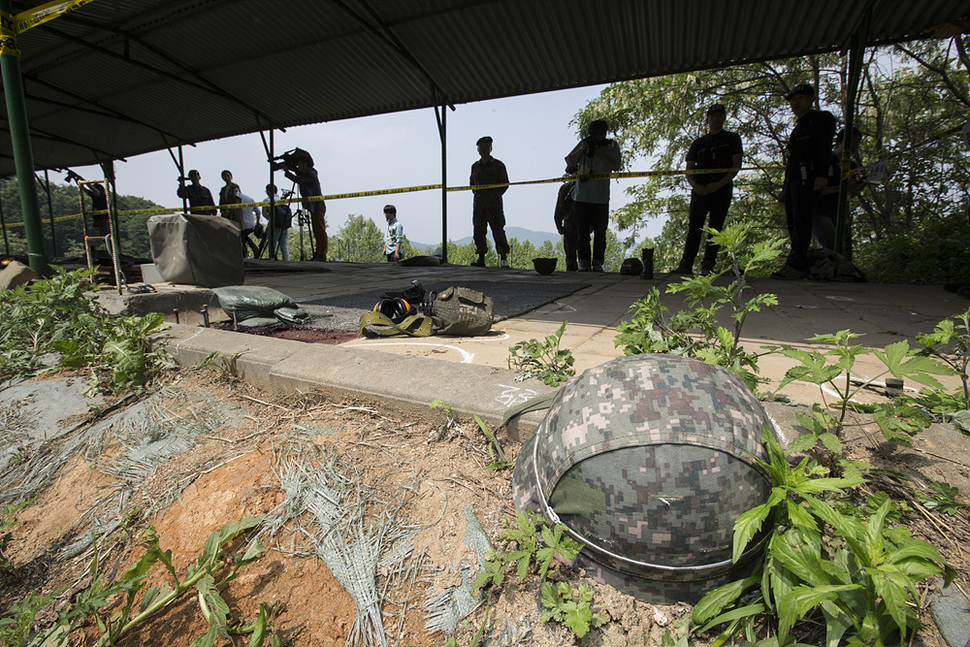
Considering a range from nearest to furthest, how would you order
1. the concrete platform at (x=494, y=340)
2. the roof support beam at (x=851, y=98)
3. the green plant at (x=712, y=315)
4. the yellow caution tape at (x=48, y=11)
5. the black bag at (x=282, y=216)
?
the green plant at (x=712, y=315) < the concrete platform at (x=494, y=340) < the yellow caution tape at (x=48, y=11) < the roof support beam at (x=851, y=98) < the black bag at (x=282, y=216)

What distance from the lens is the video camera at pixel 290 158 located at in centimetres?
930

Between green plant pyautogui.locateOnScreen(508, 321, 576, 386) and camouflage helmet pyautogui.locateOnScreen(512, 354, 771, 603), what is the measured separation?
0.67 m

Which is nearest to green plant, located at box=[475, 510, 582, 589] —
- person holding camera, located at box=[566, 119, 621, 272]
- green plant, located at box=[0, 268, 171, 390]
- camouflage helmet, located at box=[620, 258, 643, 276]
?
green plant, located at box=[0, 268, 171, 390]

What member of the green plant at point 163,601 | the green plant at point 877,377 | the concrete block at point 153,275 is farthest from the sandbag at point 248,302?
the green plant at point 877,377

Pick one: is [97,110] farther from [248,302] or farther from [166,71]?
[248,302]

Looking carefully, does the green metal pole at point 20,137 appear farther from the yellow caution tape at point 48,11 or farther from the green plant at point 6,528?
the green plant at point 6,528

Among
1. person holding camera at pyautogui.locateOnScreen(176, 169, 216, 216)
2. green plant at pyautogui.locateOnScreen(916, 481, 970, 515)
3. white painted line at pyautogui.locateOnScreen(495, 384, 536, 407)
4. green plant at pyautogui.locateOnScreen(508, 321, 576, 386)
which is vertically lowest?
green plant at pyautogui.locateOnScreen(916, 481, 970, 515)

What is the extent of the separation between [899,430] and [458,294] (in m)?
2.28

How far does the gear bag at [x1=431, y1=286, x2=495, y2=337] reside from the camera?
2.93 metres

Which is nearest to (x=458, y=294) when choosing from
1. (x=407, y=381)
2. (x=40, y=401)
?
(x=407, y=381)

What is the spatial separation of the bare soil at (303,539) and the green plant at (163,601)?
41 millimetres

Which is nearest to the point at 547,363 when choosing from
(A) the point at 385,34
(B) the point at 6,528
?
(B) the point at 6,528

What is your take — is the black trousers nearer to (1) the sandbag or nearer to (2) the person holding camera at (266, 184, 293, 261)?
(1) the sandbag

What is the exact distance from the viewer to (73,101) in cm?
899
